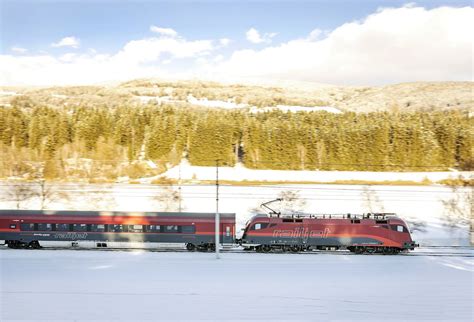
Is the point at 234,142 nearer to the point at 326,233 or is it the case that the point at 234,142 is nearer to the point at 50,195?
the point at 50,195

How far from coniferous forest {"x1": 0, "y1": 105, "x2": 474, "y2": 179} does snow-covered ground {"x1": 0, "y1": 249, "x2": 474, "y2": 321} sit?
46808 mm

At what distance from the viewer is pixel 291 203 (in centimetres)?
5547

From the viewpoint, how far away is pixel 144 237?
3662cm

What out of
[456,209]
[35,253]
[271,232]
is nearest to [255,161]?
[456,209]

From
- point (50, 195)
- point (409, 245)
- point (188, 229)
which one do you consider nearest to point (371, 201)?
point (409, 245)

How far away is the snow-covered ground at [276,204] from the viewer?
52031 millimetres

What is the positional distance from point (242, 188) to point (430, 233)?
2513 cm

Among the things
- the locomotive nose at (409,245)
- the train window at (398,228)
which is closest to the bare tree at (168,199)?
the train window at (398,228)

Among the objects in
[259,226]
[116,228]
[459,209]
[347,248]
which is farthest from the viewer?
[459,209]

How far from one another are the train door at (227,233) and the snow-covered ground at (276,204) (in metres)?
11.9

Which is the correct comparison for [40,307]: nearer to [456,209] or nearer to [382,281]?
[382,281]

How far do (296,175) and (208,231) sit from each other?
132ft

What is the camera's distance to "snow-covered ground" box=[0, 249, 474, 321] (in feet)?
64.0

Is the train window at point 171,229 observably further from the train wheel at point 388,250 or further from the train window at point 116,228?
the train wheel at point 388,250
